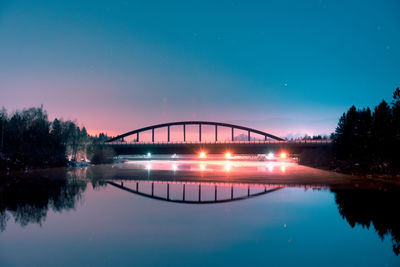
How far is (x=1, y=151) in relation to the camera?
226 feet

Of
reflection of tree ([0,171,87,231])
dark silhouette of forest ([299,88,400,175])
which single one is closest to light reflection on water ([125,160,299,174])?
dark silhouette of forest ([299,88,400,175])

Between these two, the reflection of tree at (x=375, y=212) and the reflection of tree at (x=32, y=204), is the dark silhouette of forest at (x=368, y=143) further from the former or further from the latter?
the reflection of tree at (x=32, y=204)

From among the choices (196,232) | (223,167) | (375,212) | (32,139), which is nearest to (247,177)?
(375,212)

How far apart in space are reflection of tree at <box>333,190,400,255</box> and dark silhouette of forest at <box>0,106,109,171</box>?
60524 mm

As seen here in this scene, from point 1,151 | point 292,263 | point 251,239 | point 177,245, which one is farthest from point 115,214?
point 1,151

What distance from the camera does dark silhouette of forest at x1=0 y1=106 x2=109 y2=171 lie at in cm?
7087

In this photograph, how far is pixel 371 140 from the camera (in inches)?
2517

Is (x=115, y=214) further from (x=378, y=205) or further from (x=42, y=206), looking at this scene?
(x=378, y=205)

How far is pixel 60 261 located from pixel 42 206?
42.3 feet

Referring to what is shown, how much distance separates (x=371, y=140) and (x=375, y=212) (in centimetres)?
4740

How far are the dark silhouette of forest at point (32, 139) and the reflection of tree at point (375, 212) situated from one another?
199 ft

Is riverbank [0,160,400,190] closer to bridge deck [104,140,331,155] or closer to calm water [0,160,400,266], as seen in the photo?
calm water [0,160,400,266]

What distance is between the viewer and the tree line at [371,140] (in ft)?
177

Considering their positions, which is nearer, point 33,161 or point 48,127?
point 33,161
